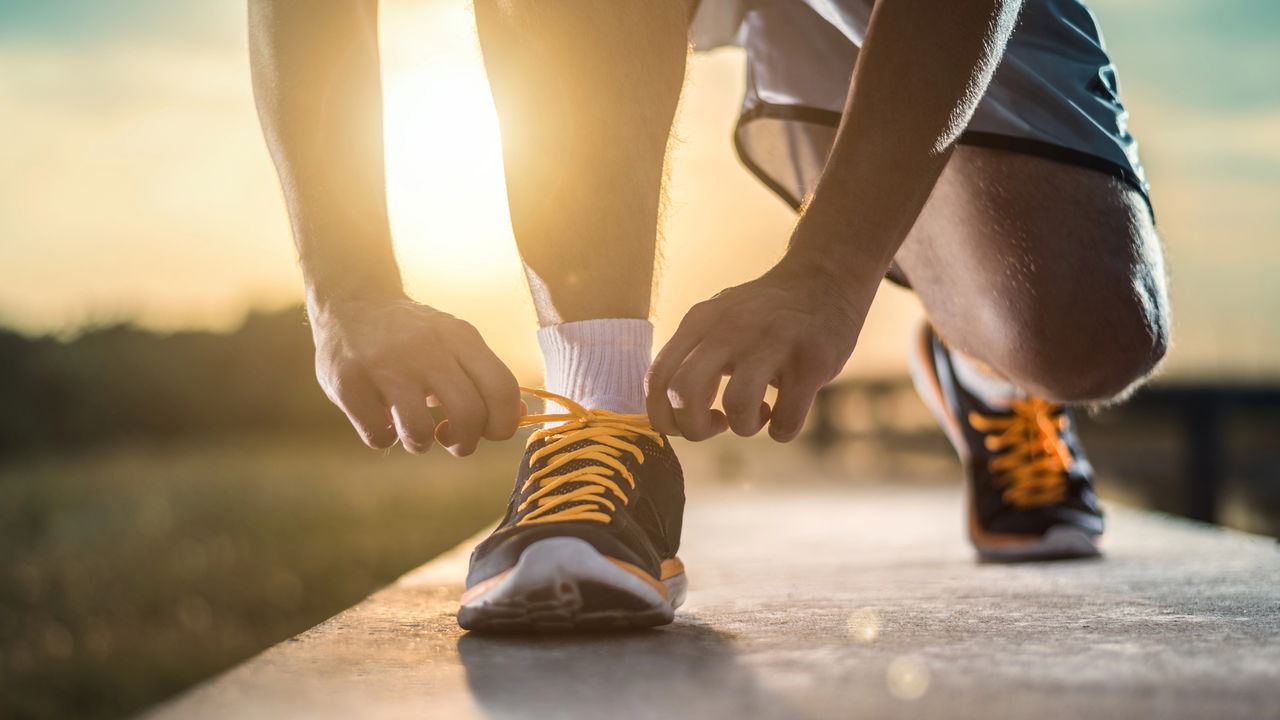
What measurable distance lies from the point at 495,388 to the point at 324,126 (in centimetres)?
48

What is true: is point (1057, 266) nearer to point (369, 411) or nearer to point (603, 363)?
point (603, 363)

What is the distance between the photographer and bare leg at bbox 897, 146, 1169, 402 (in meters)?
1.46

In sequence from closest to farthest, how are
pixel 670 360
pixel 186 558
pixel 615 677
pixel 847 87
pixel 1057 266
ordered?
pixel 615 677
pixel 670 360
pixel 1057 266
pixel 847 87
pixel 186 558

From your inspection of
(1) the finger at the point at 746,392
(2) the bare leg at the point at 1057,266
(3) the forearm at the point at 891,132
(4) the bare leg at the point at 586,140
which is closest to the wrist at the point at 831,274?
(3) the forearm at the point at 891,132

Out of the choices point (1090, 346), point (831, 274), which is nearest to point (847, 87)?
point (1090, 346)

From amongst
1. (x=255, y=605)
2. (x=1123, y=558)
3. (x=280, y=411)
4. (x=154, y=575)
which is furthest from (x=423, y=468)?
(x=1123, y=558)

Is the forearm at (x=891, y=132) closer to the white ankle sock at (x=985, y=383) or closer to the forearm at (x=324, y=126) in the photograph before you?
the forearm at (x=324, y=126)

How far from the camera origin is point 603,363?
3.72 feet

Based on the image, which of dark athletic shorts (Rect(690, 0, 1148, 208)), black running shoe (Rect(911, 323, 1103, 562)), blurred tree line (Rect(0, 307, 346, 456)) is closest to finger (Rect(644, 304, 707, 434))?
dark athletic shorts (Rect(690, 0, 1148, 208))

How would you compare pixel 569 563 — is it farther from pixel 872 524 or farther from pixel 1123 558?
pixel 872 524

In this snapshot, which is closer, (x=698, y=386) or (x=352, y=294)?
(x=698, y=386)

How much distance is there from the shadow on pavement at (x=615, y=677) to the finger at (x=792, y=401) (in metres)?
0.20

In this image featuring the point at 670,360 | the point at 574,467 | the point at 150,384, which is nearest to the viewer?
the point at 670,360

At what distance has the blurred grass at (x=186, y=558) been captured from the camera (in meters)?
4.34
